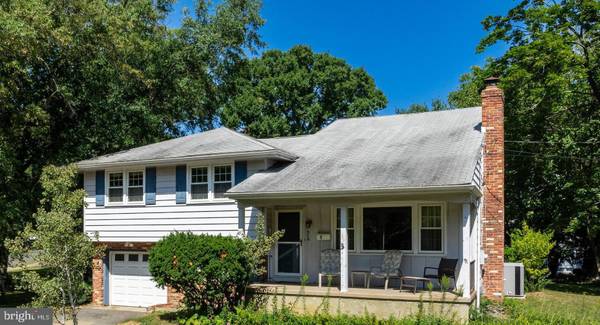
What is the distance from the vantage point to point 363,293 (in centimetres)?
1177

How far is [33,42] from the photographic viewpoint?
1652 centimetres

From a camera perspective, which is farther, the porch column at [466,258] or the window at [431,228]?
the window at [431,228]

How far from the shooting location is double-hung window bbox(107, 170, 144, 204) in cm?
1639

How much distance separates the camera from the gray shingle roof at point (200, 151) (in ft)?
47.5

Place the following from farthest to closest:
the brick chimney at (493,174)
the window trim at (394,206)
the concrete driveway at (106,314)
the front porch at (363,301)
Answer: the concrete driveway at (106,314)
the brick chimney at (493,174)
the window trim at (394,206)
the front porch at (363,301)

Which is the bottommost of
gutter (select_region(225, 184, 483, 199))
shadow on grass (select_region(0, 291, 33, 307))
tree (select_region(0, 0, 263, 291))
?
shadow on grass (select_region(0, 291, 33, 307))

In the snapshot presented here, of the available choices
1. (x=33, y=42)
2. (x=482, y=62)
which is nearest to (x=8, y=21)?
(x=33, y=42)

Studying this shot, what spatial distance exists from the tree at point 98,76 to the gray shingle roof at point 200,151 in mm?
3497

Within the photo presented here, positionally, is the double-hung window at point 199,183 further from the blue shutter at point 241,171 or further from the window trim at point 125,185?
the window trim at point 125,185

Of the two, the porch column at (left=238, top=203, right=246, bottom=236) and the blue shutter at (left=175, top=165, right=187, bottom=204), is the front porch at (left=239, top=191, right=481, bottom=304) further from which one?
the blue shutter at (left=175, top=165, right=187, bottom=204)

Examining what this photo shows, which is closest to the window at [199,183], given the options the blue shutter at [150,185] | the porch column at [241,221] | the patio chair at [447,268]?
the blue shutter at [150,185]

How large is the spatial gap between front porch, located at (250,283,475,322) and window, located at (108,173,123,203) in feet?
20.3

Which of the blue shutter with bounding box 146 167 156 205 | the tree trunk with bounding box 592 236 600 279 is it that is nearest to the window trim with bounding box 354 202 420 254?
the blue shutter with bounding box 146 167 156 205

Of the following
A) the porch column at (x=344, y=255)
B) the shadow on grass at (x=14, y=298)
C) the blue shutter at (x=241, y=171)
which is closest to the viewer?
the porch column at (x=344, y=255)
